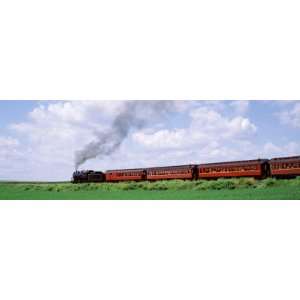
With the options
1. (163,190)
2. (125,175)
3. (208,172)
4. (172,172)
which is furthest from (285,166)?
(125,175)

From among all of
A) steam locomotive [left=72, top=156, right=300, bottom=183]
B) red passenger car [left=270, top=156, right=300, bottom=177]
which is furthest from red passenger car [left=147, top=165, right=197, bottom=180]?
red passenger car [left=270, top=156, right=300, bottom=177]

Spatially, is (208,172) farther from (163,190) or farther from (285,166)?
(285,166)

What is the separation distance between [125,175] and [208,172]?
201 centimetres

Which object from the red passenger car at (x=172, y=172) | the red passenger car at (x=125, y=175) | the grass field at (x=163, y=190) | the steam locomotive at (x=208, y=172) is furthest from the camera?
the red passenger car at (x=125, y=175)

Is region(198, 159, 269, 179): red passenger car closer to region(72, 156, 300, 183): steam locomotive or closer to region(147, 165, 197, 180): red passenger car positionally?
region(72, 156, 300, 183): steam locomotive

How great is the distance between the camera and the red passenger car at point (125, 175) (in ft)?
33.8

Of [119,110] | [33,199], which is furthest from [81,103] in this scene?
[33,199]

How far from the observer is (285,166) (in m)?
9.54

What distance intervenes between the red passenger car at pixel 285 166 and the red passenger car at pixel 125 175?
10.1 ft

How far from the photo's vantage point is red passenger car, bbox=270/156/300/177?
9.43 meters

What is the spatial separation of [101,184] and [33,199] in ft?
5.58

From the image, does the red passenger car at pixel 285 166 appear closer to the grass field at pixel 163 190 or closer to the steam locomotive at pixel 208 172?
the steam locomotive at pixel 208 172

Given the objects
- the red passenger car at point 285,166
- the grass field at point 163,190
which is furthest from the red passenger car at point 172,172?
the red passenger car at point 285,166
